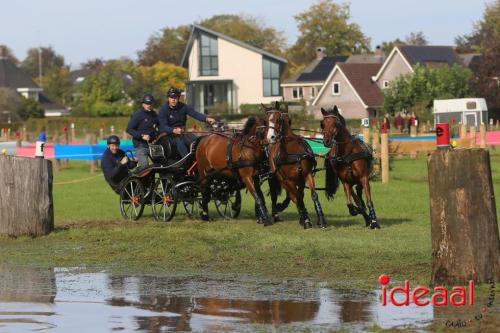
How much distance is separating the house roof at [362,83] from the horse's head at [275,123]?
281 feet

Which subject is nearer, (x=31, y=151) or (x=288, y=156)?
(x=288, y=156)

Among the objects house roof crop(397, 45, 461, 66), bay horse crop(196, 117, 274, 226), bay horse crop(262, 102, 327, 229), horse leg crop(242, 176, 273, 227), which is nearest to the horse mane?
bay horse crop(196, 117, 274, 226)

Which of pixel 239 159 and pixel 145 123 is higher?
pixel 145 123

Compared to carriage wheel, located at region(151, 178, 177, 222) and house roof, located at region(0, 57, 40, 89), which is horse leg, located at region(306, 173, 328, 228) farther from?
house roof, located at region(0, 57, 40, 89)

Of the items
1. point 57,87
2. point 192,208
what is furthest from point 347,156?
point 57,87

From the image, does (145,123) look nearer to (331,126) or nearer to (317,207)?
(331,126)

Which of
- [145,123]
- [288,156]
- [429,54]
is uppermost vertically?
[429,54]

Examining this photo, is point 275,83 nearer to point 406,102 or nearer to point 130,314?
point 406,102

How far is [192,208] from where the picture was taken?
21.6 meters

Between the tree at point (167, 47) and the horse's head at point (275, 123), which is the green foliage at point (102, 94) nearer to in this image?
the tree at point (167, 47)

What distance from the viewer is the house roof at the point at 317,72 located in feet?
387

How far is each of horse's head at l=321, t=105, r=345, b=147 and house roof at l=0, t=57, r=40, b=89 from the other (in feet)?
366

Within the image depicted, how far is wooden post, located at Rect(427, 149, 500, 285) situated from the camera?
11133mm

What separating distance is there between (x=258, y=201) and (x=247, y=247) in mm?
3586
